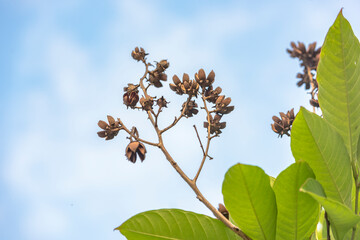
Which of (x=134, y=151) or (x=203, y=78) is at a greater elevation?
(x=203, y=78)

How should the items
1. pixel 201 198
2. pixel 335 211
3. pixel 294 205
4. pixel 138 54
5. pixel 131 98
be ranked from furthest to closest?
pixel 138 54 → pixel 131 98 → pixel 201 198 → pixel 294 205 → pixel 335 211

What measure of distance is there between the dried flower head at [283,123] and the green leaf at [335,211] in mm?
809

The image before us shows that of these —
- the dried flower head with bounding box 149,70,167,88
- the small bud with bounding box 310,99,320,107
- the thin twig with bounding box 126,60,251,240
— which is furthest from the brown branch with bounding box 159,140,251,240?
the small bud with bounding box 310,99,320,107

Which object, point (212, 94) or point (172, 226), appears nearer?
point (172, 226)

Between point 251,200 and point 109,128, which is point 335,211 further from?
point 109,128

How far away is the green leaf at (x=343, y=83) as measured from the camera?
0.96 meters

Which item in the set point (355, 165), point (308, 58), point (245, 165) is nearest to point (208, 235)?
point (245, 165)

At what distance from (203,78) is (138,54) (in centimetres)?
37

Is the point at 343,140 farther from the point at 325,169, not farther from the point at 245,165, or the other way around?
the point at 245,165

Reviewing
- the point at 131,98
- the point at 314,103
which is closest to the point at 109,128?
the point at 131,98

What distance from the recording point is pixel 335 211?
79cm

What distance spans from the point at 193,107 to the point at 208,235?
751mm

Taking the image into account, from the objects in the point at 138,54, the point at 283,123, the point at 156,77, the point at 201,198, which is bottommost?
the point at 201,198

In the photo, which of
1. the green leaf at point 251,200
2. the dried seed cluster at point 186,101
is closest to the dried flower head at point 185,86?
the dried seed cluster at point 186,101
